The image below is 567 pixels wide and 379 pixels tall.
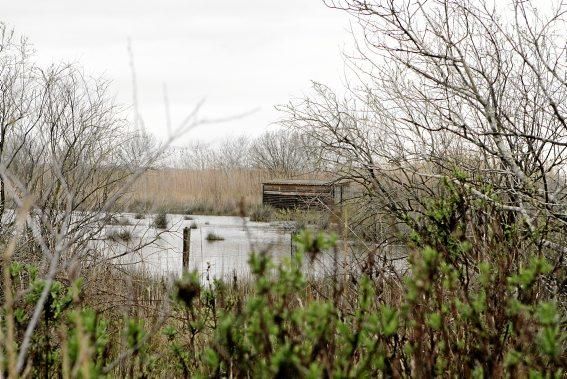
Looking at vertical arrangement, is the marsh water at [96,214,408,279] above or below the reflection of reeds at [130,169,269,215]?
below

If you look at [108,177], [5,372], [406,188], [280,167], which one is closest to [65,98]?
[108,177]

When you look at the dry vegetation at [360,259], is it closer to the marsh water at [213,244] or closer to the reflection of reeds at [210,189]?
the marsh water at [213,244]

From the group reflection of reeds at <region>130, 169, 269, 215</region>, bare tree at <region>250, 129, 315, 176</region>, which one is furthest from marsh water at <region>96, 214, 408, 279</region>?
bare tree at <region>250, 129, 315, 176</region>

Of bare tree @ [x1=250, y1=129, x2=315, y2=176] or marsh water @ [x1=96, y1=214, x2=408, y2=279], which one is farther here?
bare tree @ [x1=250, y1=129, x2=315, y2=176]

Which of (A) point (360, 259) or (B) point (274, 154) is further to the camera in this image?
(B) point (274, 154)

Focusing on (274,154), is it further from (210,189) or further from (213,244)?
(213,244)

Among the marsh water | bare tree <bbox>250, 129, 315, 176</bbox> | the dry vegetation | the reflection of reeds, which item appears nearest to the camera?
the dry vegetation

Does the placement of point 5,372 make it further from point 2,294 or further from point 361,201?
point 361,201

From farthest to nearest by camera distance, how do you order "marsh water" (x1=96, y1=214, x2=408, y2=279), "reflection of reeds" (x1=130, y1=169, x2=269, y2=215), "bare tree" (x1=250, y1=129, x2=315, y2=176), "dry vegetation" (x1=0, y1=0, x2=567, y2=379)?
"bare tree" (x1=250, y1=129, x2=315, y2=176) < "reflection of reeds" (x1=130, y1=169, x2=269, y2=215) < "marsh water" (x1=96, y1=214, x2=408, y2=279) < "dry vegetation" (x1=0, y1=0, x2=567, y2=379)

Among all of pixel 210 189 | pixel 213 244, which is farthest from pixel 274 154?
pixel 213 244

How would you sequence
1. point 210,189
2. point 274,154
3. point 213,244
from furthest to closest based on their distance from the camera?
point 274,154 < point 210,189 < point 213,244

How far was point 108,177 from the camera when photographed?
7.29 meters

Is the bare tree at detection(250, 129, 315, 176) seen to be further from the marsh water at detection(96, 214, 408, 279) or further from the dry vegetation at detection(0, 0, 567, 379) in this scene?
the dry vegetation at detection(0, 0, 567, 379)

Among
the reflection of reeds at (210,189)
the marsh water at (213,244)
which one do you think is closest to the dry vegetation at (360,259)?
the marsh water at (213,244)
